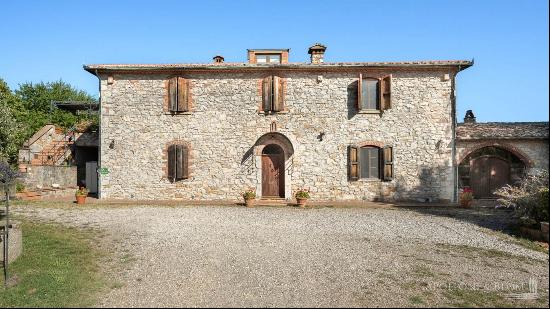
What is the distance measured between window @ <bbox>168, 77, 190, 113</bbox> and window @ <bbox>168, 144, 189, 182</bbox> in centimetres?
155

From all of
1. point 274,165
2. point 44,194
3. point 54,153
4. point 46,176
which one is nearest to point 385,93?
point 274,165

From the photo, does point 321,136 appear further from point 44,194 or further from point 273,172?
point 44,194

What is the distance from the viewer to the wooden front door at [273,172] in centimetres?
1516

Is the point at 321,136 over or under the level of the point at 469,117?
under

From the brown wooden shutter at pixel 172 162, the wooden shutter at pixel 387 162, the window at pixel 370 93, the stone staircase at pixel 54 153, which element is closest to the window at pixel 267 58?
the window at pixel 370 93

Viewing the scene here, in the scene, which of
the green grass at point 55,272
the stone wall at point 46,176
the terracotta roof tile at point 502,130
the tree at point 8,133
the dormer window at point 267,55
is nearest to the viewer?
the green grass at point 55,272

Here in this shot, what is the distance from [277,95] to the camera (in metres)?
14.8

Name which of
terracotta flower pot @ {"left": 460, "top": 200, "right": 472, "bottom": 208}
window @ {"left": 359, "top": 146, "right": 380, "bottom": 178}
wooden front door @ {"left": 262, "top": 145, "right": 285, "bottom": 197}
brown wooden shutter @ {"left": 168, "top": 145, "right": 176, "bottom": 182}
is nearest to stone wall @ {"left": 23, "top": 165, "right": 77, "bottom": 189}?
brown wooden shutter @ {"left": 168, "top": 145, "right": 176, "bottom": 182}

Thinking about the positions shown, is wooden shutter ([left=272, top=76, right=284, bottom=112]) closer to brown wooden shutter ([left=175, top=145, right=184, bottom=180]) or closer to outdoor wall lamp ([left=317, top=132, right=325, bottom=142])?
outdoor wall lamp ([left=317, top=132, right=325, bottom=142])

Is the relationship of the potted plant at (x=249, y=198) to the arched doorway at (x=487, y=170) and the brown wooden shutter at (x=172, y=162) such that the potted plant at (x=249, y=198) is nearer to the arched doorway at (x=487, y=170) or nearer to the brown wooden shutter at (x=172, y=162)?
the brown wooden shutter at (x=172, y=162)

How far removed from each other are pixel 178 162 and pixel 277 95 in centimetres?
497

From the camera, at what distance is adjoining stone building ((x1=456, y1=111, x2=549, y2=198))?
51.4 feet

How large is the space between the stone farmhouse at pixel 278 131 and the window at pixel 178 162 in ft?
0.14

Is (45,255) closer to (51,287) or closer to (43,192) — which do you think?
(51,287)
